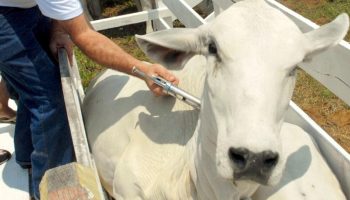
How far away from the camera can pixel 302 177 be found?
2.51 meters

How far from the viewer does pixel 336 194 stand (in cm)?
247

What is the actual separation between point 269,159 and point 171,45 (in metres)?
0.73

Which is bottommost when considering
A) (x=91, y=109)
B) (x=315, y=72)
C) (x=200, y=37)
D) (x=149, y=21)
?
(x=149, y=21)

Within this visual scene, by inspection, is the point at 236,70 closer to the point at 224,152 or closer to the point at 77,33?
the point at 224,152

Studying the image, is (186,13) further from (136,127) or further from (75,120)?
(75,120)

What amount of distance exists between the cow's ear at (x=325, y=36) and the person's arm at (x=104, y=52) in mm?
850

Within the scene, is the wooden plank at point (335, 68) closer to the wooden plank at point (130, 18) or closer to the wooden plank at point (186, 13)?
the wooden plank at point (186, 13)

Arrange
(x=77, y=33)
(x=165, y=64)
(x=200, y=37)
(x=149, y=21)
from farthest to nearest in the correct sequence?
(x=149, y=21), (x=77, y=33), (x=165, y=64), (x=200, y=37)

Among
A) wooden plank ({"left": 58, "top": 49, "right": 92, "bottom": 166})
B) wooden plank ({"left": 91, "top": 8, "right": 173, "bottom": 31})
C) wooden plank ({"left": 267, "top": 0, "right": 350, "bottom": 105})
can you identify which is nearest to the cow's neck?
wooden plank ({"left": 58, "top": 49, "right": 92, "bottom": 166})

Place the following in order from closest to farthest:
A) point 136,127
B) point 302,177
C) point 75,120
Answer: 1. point 302,177
2. point 75,120
3. point 136,127

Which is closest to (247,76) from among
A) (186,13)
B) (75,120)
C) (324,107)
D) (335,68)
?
(335,68)

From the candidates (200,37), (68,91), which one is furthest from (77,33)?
(200,37)

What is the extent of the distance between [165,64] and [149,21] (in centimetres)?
318

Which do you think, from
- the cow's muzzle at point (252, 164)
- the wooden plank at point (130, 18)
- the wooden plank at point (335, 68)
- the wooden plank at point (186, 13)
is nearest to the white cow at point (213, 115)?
the cow's muzzle at point (252, 164)
